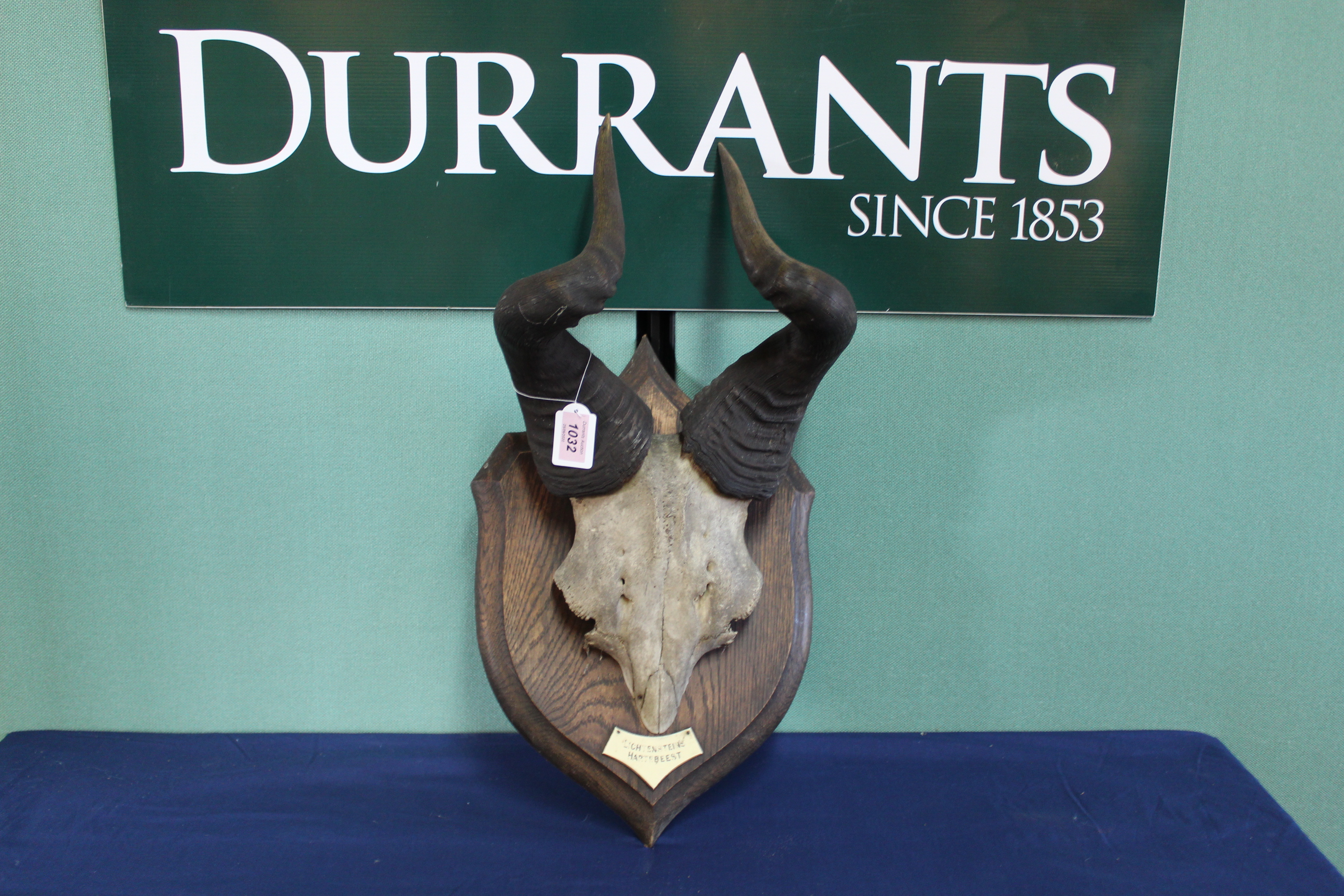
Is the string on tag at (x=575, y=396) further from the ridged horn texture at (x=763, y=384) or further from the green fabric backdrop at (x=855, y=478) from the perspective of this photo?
the green fabric backdrop at (x=855, y=478)

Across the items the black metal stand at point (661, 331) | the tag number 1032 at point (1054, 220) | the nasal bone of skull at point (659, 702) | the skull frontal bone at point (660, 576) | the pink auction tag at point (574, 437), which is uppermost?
the tag number 1032 at point (1054, 220)

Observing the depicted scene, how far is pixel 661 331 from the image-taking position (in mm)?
1338

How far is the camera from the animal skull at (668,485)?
106 centimetres

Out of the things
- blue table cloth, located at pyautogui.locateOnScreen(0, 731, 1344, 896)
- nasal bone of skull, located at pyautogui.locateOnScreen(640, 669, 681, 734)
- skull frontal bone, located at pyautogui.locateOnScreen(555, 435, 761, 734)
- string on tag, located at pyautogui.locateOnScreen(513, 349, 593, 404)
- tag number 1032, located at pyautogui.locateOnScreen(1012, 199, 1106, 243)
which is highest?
tag number 1032, located at pyautogui.locateOnScreen(1012, 199, 1106, 243)

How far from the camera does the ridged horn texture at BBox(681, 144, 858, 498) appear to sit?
3.23ft

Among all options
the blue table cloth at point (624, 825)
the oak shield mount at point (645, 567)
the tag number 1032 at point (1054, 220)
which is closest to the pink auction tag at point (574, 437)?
the oak shield mount at point (645, 567)

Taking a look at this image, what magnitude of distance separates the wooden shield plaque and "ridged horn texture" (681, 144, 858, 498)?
4.7 inches

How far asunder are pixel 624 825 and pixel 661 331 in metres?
0.75

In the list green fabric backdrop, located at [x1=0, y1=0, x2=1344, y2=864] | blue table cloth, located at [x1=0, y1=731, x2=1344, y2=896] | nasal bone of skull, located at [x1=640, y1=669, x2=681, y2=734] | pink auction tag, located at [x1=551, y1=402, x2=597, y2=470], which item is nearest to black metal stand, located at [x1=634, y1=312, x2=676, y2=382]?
green fabric backdrop, located at [x1=0, y1=0, x2=1344, y2=864]

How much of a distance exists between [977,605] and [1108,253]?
625 millimetres

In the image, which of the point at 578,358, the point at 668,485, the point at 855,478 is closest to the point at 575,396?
the point at 578,358

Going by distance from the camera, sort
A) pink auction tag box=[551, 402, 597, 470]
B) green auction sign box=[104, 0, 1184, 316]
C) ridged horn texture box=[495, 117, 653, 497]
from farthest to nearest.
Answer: green auction sign box=[104, 0, 1184, 316] < pink auction tag box=[551, 402, 597, 470] < ridged horn texture box=[495, 117, 653, 497]

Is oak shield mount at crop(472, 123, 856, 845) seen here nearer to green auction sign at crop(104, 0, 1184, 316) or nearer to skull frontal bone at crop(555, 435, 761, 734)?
skull frontal bone at crop(555, 435, 761, 734)

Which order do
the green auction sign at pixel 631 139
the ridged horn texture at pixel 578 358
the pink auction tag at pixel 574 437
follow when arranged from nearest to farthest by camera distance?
the ridged horn texture at pixel 578 358 < the pink auction tag at pixel 574 437 < the green auction sign at pixel 631 139
